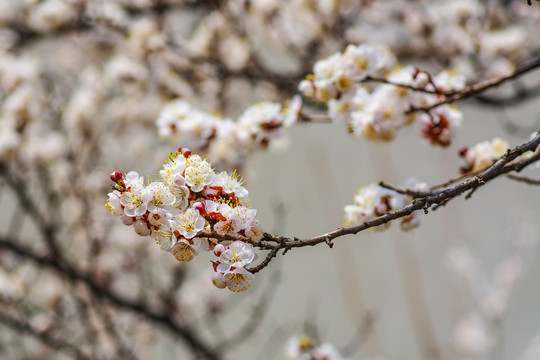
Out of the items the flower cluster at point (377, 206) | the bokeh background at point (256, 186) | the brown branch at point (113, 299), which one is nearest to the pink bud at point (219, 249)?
the flower cluster at point (377, 206)

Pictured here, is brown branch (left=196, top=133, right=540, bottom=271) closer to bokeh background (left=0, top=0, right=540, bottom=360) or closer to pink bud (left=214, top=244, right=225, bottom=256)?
pink bud (left=214, top=244, right=225, bottom=256)

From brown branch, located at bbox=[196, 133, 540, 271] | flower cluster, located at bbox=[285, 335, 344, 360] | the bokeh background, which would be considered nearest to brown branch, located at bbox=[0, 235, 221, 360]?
the bokeh background

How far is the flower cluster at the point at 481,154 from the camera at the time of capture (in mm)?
1005

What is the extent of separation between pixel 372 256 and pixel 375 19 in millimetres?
1639

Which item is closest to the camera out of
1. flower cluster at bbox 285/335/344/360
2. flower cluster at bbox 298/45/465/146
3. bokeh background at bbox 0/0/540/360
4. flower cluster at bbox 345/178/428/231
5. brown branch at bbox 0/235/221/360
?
flower cluster at bbox 345/178/428/231

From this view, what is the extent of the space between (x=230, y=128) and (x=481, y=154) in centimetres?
59

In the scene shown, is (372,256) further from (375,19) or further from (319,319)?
(375,19)

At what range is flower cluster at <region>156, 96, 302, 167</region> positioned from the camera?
1.23 meters

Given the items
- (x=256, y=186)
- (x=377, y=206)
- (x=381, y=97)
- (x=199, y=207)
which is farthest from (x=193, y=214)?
(x=256, y=186)

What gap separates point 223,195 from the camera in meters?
0.71

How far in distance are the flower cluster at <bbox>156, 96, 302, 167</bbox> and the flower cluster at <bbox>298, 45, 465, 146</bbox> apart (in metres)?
0.14

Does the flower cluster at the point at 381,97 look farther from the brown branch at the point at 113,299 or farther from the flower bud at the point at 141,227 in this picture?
the brown branch at the point at 113,299

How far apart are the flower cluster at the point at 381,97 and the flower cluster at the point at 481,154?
65 millimetres

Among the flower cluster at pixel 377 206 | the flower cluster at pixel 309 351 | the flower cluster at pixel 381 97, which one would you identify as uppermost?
the flower cluster at pixel 381 97
